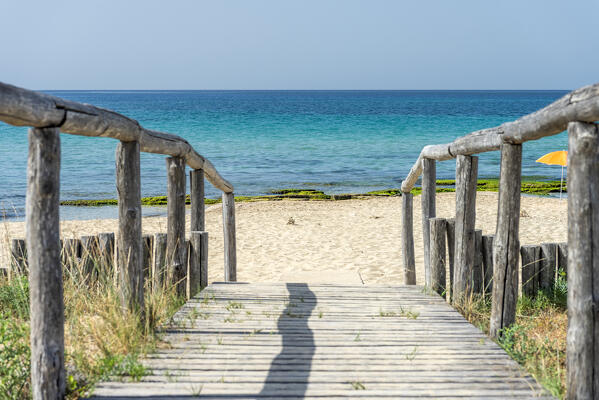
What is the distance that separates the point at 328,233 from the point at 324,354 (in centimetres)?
908

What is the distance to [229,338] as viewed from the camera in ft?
13.0

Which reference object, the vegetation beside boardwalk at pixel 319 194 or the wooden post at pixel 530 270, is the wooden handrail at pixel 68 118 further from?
the vegetation beside boardwalk at pixel 319 194

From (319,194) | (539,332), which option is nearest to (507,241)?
(539,332)

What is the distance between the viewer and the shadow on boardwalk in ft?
10.4

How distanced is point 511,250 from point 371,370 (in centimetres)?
126

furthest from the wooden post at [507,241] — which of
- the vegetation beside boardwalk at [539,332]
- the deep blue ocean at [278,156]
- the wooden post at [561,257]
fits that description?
the deep blue ocean at [278,156]

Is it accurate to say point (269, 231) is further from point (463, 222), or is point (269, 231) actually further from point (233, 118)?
point (233, 118)

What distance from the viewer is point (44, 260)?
107 inches

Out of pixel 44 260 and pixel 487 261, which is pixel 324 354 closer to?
pixel 44 260

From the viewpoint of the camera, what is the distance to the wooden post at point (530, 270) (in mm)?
5402

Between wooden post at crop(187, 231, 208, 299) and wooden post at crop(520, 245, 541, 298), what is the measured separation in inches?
119

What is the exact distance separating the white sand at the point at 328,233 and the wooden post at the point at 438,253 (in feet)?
8.55

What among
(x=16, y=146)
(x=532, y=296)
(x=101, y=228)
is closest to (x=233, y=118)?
(x=16, y=146)

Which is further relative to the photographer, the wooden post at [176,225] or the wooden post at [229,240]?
the wooden post at [229,240]
